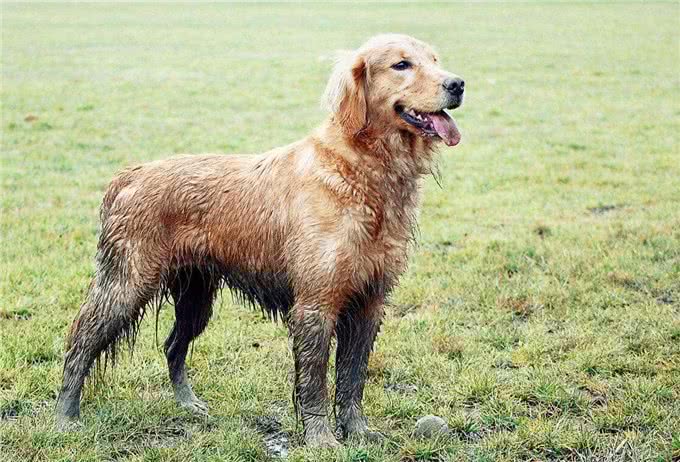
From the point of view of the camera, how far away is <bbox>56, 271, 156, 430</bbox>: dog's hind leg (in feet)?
15.9

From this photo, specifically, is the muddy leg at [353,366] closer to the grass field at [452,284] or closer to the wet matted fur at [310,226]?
the wet matted fur at [310,226]

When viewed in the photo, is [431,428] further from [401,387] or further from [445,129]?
[445,129]

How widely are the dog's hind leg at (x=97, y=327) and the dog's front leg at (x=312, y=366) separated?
0.91 meters

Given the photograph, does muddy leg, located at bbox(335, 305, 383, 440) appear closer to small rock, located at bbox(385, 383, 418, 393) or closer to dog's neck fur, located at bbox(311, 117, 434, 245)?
dog's neck fur, located at bbox(311, 117, 434, 245)

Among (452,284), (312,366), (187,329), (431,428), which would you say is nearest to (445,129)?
(312,366)

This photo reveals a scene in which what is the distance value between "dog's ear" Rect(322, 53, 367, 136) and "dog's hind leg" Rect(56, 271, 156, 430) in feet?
4.65

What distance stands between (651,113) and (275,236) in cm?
1292

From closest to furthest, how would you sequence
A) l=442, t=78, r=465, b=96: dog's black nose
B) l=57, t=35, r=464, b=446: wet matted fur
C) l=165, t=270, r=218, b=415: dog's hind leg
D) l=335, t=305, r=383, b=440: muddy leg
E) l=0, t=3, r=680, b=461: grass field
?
l=442, t=78, r=465, b=96: dog's black nose
l=57, t=35, r=464, b=446: wet matted fur
l=335, t=305, r=383, b=440: muddy leg
l=0, t=3, r=680, b=461: grass field
l=165, t=270, r=218, b=415: dog's hind leg

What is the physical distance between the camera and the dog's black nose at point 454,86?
433 centimetres

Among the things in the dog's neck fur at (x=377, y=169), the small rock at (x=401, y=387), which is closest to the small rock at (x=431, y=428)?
the small rock at (x=401, y=387)

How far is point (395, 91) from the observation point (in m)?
4.45

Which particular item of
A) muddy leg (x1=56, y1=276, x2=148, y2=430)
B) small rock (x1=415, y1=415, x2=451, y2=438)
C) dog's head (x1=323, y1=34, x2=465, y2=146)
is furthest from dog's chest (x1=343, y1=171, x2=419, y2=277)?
muddy leg (x1=56, y1=276, x2=148, y2=430)

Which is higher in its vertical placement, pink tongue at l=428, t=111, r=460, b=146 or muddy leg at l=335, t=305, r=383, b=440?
pink tongue at l=428, t=111, r=460, b=146

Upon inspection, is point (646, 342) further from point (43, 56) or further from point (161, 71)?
point (43, 56)
